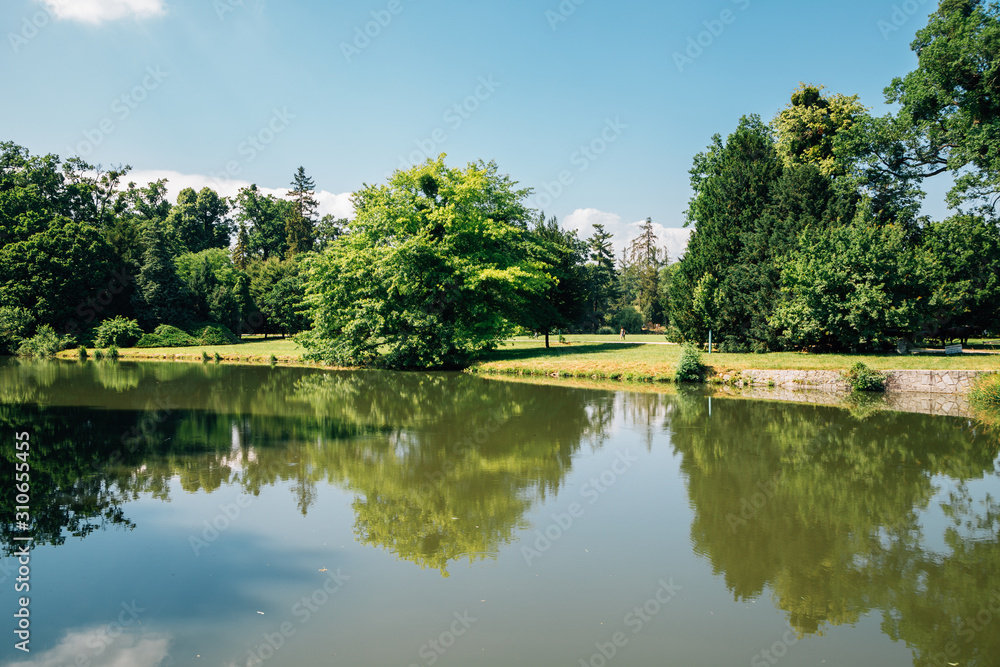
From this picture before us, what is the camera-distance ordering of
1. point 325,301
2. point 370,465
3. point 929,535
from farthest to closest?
point 325,301 → point 370,465 → point 929,535

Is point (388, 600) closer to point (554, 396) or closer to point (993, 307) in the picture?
point (554, 396)

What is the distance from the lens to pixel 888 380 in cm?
2084

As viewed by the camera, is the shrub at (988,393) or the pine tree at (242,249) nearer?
the shrub at (988,393)

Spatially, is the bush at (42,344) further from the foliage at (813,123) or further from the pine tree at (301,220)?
the foliage at (813,123)

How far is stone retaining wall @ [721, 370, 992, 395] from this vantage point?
19781 mm

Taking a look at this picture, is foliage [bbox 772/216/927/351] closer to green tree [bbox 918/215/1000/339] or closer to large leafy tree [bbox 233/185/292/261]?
green tree [bbox 918/215/1000/339]

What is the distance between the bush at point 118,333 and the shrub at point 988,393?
4572 centimetres

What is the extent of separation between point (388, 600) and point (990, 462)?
1136 centimetres

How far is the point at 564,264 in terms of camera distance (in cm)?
3619

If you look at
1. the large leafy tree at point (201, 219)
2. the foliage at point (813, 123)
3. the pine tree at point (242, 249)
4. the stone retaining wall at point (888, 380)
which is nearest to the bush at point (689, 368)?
the stone retaining wall at point (888, 380)

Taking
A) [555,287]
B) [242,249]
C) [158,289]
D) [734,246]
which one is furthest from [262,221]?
[734,246]

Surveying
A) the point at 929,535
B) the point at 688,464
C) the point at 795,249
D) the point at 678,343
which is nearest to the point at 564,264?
the point at 678,343

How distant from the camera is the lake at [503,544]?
502 centimetres

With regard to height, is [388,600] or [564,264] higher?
[564,264]
